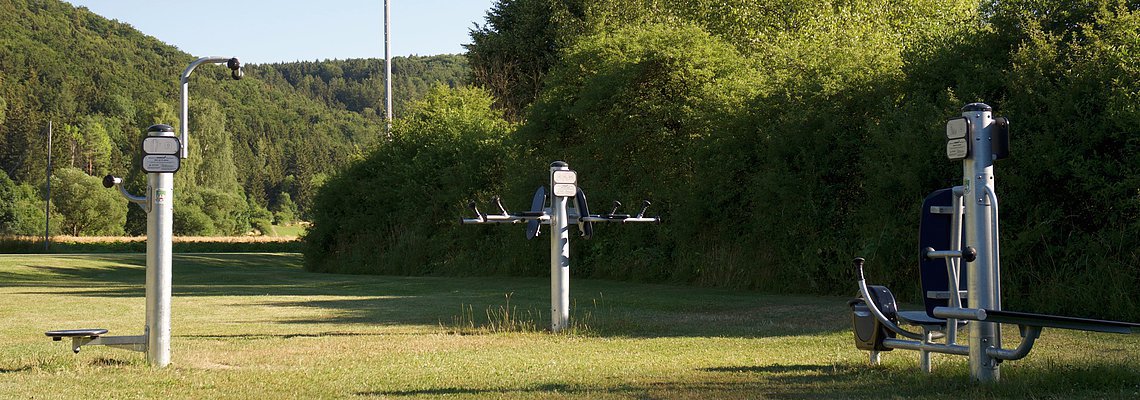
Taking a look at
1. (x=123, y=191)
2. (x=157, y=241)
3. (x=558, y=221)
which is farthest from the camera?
(x=558, y=221)

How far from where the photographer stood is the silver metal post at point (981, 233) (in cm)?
709

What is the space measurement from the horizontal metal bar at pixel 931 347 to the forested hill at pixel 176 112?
79637mm

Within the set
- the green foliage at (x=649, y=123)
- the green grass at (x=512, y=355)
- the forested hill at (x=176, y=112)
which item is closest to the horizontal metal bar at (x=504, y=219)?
the green grass at (x=512, y=355)

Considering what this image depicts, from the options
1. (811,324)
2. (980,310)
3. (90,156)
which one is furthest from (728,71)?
(90,156)

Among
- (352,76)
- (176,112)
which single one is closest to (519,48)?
(176,112)

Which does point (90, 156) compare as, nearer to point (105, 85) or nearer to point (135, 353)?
point (105, 85)

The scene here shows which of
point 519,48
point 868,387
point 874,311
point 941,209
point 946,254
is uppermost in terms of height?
point 519,48

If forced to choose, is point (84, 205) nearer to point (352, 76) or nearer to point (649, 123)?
point (352, 76)

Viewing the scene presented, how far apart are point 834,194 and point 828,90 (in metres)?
1.58

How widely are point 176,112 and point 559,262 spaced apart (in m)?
86.0

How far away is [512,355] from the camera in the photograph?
9.82 meters

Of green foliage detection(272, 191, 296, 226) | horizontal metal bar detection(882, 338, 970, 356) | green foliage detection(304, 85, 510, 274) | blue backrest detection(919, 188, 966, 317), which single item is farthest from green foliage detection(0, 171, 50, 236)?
blue backrest detection(919, 188, 966, 317)

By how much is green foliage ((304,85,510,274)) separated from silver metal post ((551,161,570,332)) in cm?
1559

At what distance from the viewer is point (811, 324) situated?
12578 mm
